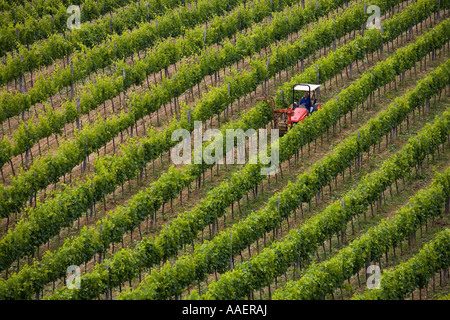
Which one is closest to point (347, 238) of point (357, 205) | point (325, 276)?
point (357, 205)

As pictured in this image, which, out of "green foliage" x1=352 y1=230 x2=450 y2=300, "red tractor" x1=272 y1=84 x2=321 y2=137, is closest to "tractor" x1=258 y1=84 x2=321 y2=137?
"red tractor" x1=272 y1=84 x2=321 y2=137

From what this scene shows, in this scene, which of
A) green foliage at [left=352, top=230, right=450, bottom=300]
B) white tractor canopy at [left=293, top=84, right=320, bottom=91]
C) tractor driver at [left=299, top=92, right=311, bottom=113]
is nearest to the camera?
green foliage at [left=352, top=230, right=450, bottom=300]

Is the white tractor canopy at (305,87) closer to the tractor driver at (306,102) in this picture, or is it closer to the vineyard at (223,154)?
the tractor driver at (306,102)

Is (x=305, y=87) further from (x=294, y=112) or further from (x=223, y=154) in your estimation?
(x=223, y=154)

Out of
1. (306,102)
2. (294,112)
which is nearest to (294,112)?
(294,112)
